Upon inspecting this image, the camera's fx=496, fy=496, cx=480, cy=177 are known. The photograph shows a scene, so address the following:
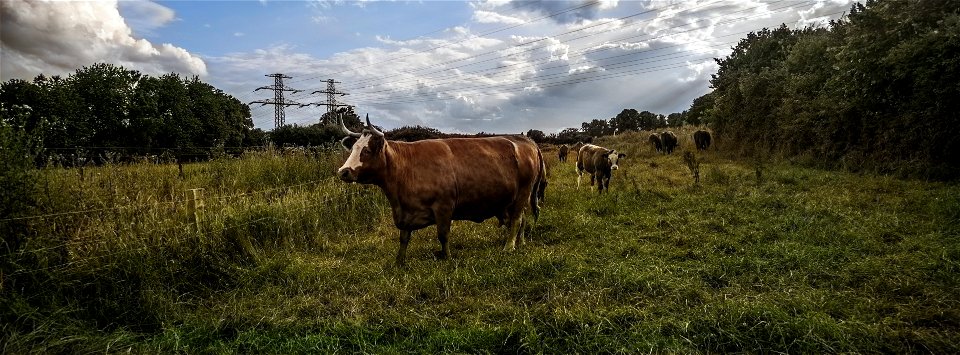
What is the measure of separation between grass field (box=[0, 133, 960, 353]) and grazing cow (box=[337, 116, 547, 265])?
1.71 feet

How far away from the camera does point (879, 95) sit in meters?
12.9

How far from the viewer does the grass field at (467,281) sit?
3730mm

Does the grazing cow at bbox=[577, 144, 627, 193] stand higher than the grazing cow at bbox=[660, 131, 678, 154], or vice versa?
the grazing cow at bbox=[660, 131, 678, 154]

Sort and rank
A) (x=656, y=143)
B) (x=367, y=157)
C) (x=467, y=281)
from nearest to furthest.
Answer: (x=467, y=281)
(x=367, y=157)
(x=656, y=143)

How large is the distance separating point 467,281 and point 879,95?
1347 cm

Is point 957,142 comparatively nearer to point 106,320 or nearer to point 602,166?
point 602,166

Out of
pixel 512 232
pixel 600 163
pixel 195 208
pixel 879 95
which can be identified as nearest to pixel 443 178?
pixel 512 232

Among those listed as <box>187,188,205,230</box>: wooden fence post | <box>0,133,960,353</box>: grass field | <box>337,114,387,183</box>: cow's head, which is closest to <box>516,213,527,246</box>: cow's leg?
<box>0,133,960,353</box>: grass field

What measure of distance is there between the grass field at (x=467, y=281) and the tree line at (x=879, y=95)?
14.6ft

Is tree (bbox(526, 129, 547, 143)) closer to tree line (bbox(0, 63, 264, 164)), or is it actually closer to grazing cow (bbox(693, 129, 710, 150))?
grazing cow (bbox(693, 129, 710, 150))

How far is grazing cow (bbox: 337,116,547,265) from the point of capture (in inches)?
239

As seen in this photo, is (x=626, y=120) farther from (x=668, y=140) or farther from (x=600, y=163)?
(x=600, y=163)

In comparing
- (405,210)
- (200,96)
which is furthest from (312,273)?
(200,96)

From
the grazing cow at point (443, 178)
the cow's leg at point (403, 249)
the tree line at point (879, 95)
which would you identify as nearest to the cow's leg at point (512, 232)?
the grazing cow at point (443, 178)
